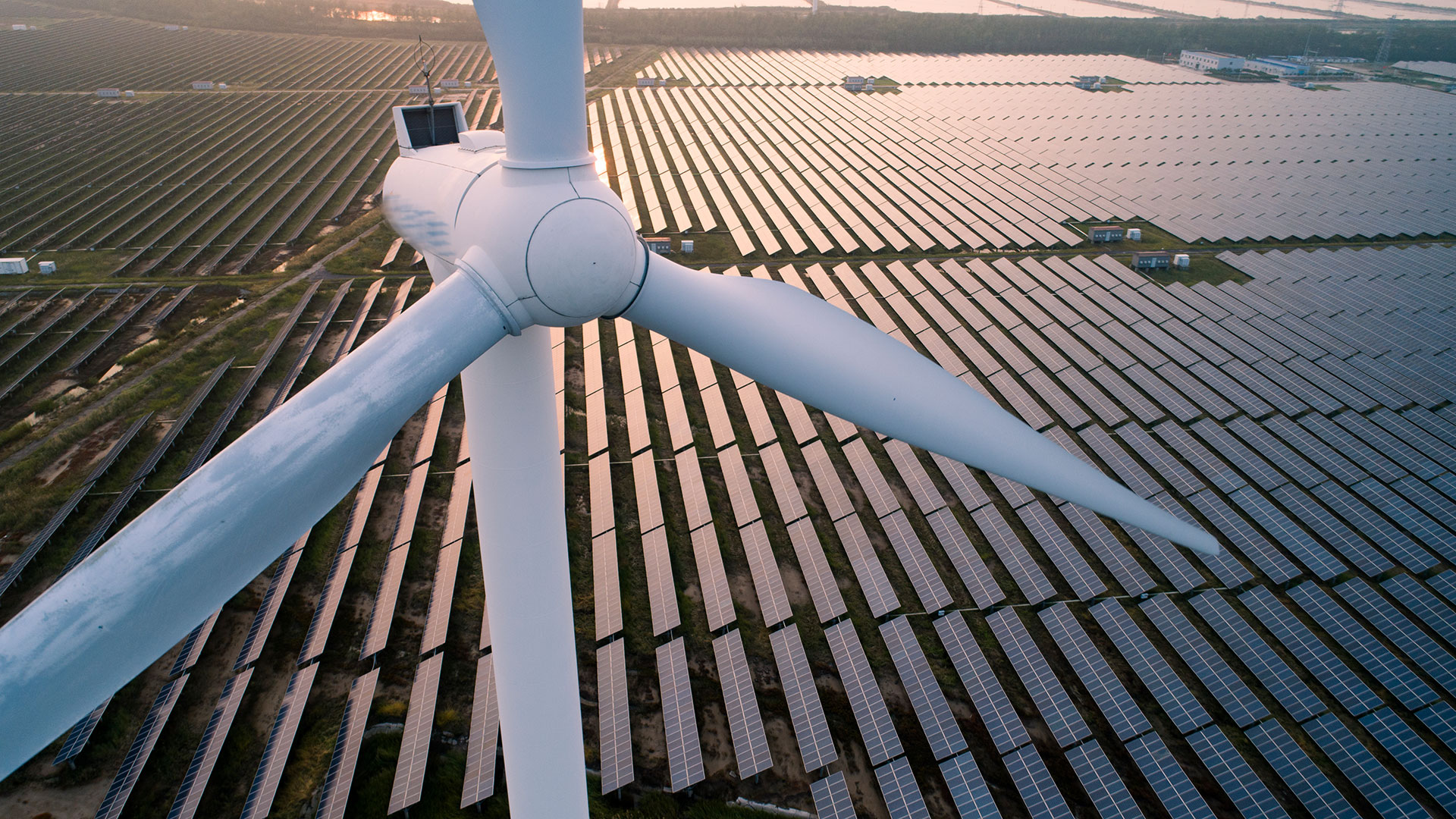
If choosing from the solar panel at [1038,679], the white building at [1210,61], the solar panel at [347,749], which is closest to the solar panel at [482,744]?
the solar panel at [347,749]

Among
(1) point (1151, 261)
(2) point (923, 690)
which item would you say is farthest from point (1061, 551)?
(1) point (1151, 261)

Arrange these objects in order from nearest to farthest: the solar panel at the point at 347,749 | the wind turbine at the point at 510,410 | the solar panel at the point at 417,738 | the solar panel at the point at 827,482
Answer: the wind turbine at the point at 510,410, the solar panel at the point at 347,749, the solar panel at the point at 417,738, the solar panel at the point at 827,482

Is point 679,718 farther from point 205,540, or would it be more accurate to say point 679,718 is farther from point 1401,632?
point 1401,632

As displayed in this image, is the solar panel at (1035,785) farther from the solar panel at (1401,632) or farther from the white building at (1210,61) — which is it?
the white building at (1210,61)

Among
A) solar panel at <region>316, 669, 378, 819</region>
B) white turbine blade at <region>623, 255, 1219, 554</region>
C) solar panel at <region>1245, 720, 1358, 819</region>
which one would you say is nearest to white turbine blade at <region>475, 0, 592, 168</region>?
white turbine blade at <region>623, 255, 1219, 554</region>

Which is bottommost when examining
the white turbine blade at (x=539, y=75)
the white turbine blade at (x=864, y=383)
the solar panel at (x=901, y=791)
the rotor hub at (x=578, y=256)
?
the solar panel at (x=901, y=791)
